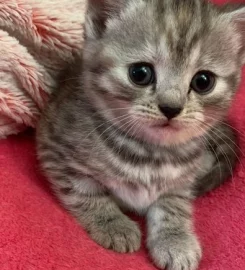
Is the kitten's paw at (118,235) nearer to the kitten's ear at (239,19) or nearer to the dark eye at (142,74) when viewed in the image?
the dark eye at (142,74)

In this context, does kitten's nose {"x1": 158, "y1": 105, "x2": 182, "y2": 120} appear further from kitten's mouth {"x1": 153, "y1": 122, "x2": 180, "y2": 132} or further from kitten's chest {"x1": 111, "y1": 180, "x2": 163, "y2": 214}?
kitten's chest {"x1": 111, "y1": 180, "x2": 163, "y2": 214}

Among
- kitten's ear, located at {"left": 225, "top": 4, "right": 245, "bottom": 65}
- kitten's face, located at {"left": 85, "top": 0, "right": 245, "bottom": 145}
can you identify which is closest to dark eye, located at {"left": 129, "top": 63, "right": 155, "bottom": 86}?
kitten's face, located at {"left": 85, "top": 0, "right": 245, "bottom": 145}

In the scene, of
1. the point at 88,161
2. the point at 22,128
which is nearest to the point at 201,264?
the point at 88,161

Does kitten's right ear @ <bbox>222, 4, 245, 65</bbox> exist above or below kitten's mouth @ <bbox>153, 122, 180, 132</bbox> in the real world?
above

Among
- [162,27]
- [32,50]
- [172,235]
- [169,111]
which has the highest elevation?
[162,27]

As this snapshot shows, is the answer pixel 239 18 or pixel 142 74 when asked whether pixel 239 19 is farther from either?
pixel 142 74

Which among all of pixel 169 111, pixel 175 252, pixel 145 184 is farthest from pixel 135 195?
pixel 169 111
